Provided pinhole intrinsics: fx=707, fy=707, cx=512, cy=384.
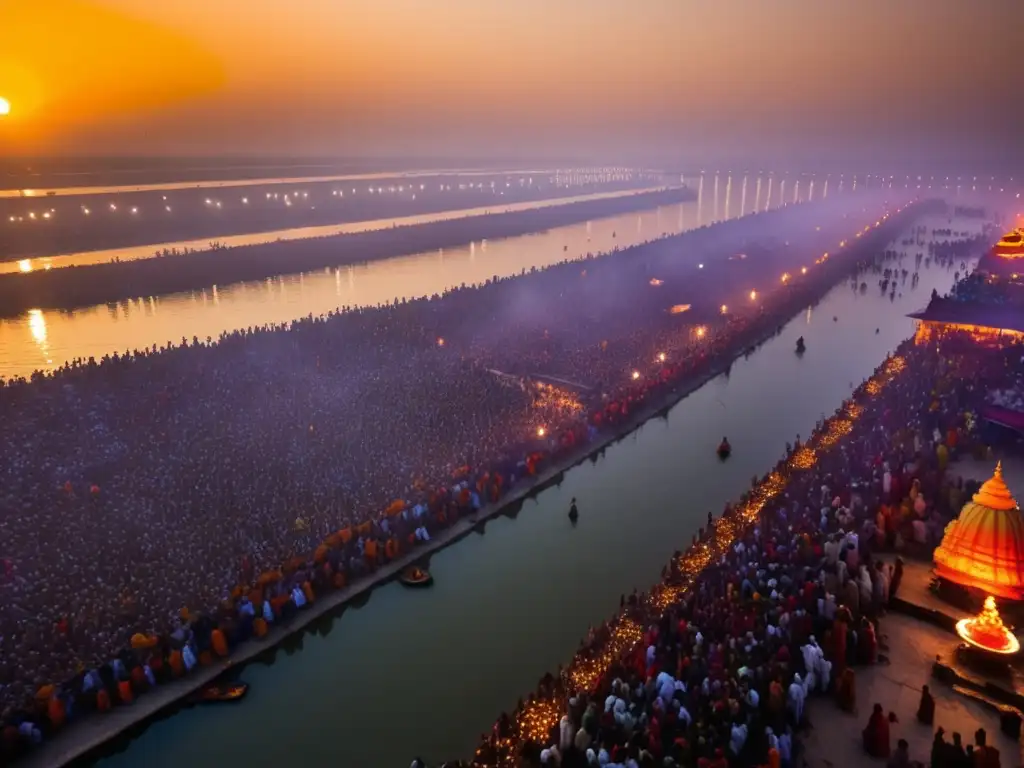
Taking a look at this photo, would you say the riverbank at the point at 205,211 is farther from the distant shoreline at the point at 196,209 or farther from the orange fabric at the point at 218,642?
the orange fabric at the point at 218,642

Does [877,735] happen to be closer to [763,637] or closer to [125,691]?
[763,637]

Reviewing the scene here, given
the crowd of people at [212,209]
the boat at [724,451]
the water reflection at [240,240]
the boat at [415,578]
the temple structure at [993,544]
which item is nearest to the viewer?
the temple structure at [993,544]

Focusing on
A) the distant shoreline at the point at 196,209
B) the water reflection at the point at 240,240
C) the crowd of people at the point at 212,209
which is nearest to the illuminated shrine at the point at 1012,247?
the water reflection at the point at 240,240

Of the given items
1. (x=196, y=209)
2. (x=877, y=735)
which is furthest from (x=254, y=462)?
(x=196, y=209)

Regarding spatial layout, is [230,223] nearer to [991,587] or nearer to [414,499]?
[414,499]

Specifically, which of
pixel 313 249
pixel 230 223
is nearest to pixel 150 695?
pixel 313 249

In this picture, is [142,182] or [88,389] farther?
[142,182]
